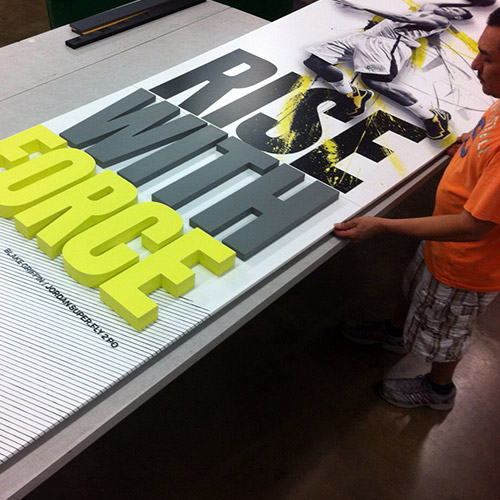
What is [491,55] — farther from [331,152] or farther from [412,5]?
[412,5]

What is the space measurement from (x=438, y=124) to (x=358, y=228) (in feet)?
1.85

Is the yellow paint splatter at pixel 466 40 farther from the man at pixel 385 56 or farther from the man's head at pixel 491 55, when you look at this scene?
the man's head at pixel 491 55

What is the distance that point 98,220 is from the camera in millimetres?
1282

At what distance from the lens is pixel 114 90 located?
1.74m

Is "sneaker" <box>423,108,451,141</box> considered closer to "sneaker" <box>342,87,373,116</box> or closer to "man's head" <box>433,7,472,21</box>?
"sneaker" <box>342,87,373,116</box>

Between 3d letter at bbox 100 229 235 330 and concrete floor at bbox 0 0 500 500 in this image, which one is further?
concrete floor at bbox 0 0 500 500

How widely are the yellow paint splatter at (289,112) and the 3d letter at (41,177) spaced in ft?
1.74

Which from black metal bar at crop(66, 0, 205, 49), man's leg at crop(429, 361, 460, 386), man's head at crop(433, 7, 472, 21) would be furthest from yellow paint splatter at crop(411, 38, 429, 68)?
man's leg at crop(429, 361, 460, 386)

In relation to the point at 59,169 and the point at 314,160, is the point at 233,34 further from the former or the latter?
the point at 59,169

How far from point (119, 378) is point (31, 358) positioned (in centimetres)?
17

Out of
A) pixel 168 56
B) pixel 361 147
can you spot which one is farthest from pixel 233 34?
pixel 361 147

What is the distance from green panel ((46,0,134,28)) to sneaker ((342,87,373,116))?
3.98 feet

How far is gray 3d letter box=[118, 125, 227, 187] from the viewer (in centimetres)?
140

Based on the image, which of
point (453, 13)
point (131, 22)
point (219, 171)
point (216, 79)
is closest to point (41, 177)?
point (219, 171)
